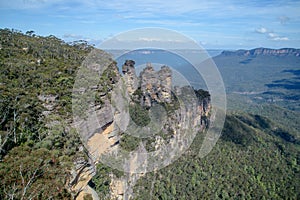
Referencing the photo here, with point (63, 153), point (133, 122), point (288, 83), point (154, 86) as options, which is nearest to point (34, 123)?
point (63, 153)

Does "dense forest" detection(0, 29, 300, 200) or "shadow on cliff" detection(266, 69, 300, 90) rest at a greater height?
"dense forest" detection(0, 29, 300, 200)

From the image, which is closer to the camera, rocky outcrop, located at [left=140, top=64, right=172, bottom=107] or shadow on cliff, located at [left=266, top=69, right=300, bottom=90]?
rocky outcrop, located at [left=140, top=64, right=172, bottom=107]

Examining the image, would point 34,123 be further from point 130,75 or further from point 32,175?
point 130,75

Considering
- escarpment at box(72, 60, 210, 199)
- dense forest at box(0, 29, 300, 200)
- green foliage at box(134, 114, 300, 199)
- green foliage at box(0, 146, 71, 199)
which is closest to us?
green foliage at box(0, 146, 71, 199)

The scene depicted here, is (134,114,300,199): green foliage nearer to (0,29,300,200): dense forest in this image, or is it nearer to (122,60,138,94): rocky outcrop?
(0,29,300,200): dense forest

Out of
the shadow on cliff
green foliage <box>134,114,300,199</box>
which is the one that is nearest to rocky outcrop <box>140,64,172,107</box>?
green foliage <box>134,114,300,199</box>

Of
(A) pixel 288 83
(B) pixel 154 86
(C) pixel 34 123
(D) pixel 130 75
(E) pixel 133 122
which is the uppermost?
(D) pixel 130 75

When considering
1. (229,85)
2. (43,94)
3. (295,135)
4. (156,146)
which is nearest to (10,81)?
(43,94)
